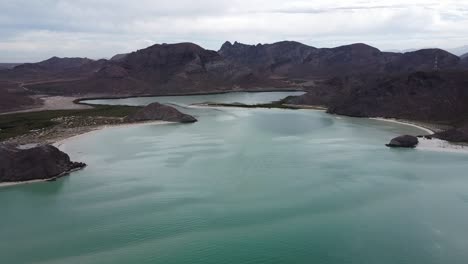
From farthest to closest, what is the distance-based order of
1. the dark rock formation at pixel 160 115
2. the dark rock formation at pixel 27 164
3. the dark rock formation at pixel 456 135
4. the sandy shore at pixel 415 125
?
1. the dark rock formation at pixel 160 115
2. the sandy shore at pixel 415 125
3. the dark rock formation at pixel 456 135
4. the dark rock formation at pixel 27 164

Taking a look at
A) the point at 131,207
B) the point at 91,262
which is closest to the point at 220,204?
the point at 131,207

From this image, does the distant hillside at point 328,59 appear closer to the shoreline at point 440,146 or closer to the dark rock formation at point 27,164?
the shoreline at point 440,146

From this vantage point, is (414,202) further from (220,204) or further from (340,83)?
(340,83)

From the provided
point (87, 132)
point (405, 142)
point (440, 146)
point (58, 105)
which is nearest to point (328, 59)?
point (58, 105)

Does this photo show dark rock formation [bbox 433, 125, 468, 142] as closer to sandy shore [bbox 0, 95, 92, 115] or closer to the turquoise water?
the turquoise water

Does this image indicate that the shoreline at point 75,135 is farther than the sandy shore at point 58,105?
No

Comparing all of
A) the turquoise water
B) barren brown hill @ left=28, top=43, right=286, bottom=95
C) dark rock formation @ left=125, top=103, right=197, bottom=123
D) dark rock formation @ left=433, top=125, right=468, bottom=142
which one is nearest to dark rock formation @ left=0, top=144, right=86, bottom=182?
the turquoise water

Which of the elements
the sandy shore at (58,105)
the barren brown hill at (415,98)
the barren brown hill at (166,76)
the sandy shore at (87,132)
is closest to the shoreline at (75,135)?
the sandy shore at (87,132)
